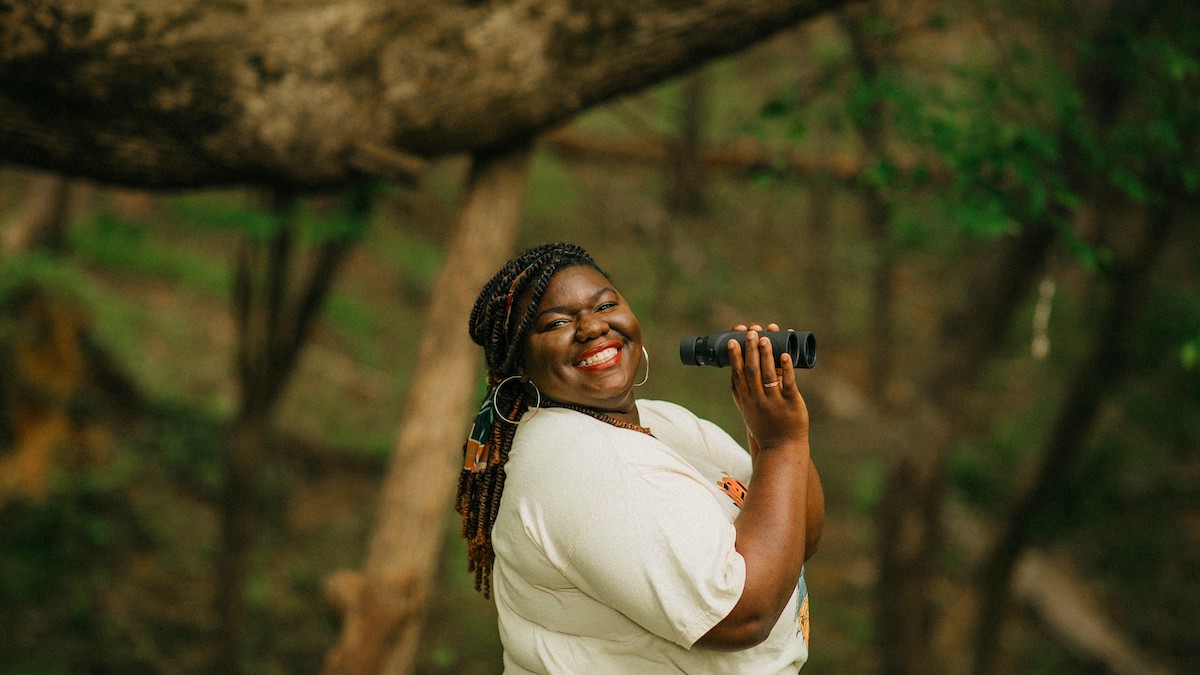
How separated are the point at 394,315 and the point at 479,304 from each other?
872 cm

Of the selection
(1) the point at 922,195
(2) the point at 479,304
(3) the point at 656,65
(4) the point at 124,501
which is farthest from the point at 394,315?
(2) the point at 479,304

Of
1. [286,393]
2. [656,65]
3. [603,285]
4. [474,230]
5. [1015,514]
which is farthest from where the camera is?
[286,393]

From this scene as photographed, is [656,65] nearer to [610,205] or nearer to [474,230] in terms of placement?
[474,230]

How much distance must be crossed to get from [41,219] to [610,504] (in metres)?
6.88

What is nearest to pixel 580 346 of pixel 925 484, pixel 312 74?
pixel 312 74

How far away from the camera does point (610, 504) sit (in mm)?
1817

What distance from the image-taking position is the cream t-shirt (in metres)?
1.79

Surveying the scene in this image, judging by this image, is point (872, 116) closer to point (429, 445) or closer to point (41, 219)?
point (429, 445)

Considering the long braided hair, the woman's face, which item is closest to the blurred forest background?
the long braided hair

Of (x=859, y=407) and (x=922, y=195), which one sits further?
(x=859, y=407)

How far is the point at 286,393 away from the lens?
8367 mm

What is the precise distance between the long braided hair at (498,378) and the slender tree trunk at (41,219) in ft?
20.2

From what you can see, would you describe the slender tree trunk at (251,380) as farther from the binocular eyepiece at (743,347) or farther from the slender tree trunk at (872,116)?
the binocular eyepiece at (743,347)

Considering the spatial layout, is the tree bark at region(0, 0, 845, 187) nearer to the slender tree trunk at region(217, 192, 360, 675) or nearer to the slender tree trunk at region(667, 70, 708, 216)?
the slender tree trunk at region(217, 192, 360, 675)
